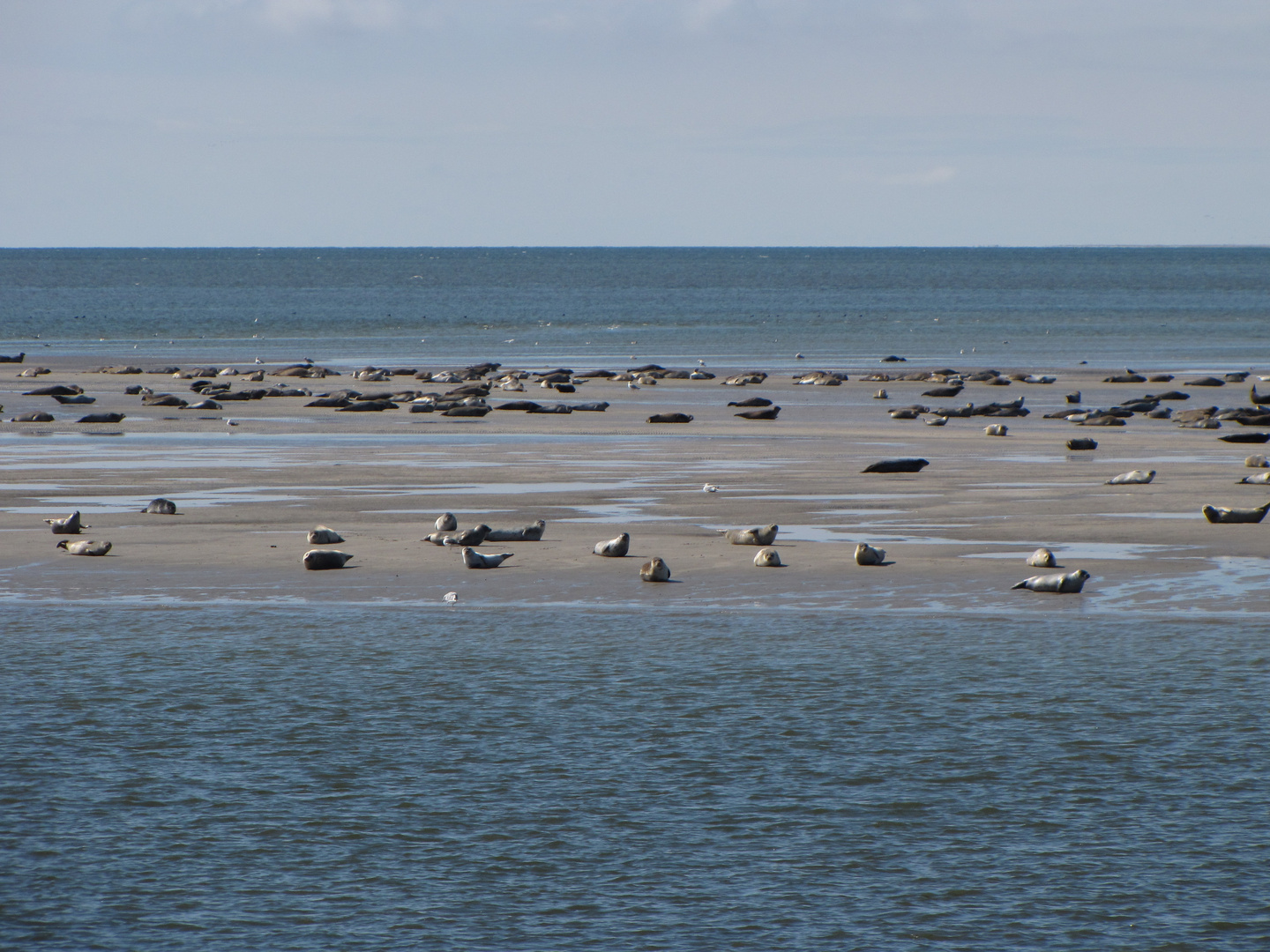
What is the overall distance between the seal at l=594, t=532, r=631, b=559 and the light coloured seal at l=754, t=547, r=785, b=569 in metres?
1.13

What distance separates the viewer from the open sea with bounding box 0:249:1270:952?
20.0 feet

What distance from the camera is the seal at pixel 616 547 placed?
14.0 m

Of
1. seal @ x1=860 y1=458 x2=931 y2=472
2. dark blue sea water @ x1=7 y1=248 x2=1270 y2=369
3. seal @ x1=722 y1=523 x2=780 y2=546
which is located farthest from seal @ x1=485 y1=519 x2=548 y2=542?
dark blue sea water @ x1=7 y1=248 x2=1270 y2=369

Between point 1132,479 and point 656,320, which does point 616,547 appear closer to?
point 1132,479

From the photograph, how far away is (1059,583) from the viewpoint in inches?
492

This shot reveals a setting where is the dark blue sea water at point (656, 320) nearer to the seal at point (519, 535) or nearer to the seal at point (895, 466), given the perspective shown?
the seal at point (895, 466)

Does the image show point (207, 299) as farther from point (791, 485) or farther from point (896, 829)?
point (896, 829)

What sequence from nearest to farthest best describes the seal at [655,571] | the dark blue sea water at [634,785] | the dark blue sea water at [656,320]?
1. the dark blue sea water at [634,785]
2. the seal at [655,571]
3. the dark blue sea water at [656,320]

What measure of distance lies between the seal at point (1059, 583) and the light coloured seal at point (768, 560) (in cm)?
208

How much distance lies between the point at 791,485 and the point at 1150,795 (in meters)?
12.1

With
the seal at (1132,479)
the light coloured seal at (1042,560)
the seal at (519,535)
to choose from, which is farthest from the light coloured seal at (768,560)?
the seal at (1132,479)

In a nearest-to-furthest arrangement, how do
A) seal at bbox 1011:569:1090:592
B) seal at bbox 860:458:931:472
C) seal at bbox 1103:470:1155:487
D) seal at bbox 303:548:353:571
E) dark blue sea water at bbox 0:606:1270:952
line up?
dark blue sea water at bbox 0:606:1270:952, seal at bbox 1011:569:1090:592, seal at bbox 303:548:353:571, seal at bbox 1103:470:1155:487, seal at bbox 860:458:931:472

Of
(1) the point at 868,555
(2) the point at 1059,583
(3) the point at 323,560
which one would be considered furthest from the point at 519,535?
(2) the point at 1059,583

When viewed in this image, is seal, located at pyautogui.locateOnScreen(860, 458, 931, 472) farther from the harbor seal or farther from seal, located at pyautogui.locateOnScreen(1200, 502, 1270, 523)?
the harbor seal
